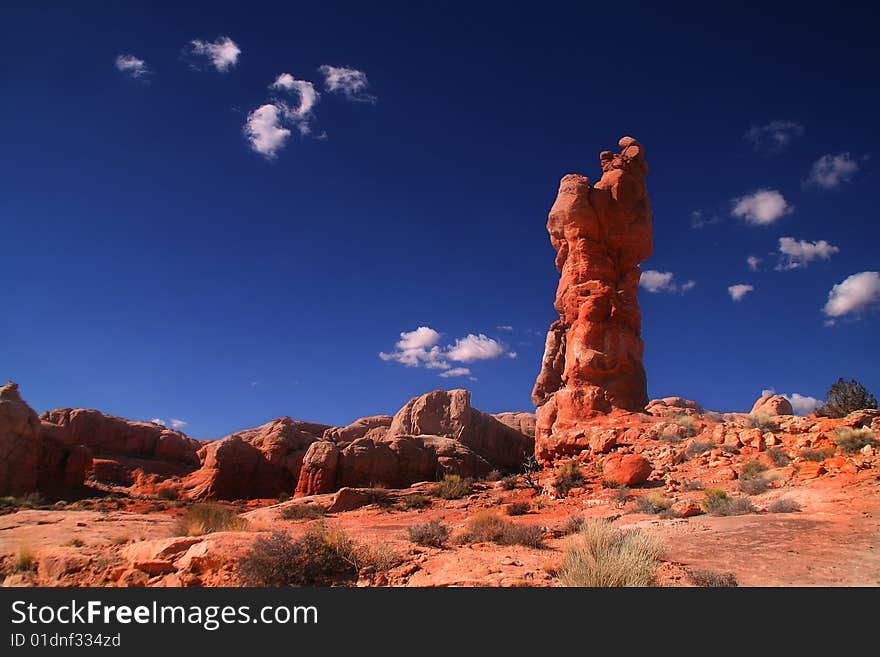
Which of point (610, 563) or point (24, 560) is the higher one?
point (610, 563)

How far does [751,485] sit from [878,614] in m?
9.20

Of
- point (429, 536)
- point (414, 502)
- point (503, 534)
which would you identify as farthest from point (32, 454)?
point (503, 534)

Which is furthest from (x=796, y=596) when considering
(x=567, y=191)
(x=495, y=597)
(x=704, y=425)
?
(x=567, y=191)

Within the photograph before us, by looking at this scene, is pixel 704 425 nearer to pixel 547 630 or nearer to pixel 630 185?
pixel 630 185

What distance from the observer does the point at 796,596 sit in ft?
16.6

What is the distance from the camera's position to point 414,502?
62.8ft

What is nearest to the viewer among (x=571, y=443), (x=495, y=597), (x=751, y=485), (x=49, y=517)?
(x=495, y=597)

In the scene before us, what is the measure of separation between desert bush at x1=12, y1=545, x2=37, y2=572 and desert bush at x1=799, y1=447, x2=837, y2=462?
17.6 m

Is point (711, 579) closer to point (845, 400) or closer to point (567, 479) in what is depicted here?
point (567, 479)

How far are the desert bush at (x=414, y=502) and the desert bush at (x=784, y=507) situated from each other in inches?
453

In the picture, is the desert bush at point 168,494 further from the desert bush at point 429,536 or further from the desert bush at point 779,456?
the desert bush at point 779,456

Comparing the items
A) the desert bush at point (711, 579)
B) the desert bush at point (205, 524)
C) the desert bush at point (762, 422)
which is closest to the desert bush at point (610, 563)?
the desert bush at point (711, 579)

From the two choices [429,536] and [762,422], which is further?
[762,422]

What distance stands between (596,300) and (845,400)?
1073cm
